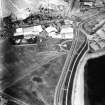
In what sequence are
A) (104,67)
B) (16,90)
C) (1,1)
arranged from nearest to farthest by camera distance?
1. (16,90)
2. (104,67)
3. (1,1)

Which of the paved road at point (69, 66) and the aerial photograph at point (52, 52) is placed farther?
the aerial photograph at point (52, 52)

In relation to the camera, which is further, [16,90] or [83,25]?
[83,25]

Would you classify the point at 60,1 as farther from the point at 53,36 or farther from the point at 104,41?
the point at 104,41

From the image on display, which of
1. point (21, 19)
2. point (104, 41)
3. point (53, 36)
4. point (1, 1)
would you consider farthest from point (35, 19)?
point (104, 41)

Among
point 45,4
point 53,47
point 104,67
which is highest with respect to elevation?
point 45,4

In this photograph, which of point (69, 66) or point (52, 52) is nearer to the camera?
→ point (69, 66)

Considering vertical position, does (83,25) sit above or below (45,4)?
below

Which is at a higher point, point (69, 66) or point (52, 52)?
point (52, 52)

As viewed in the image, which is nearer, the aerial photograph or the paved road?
the paved road
